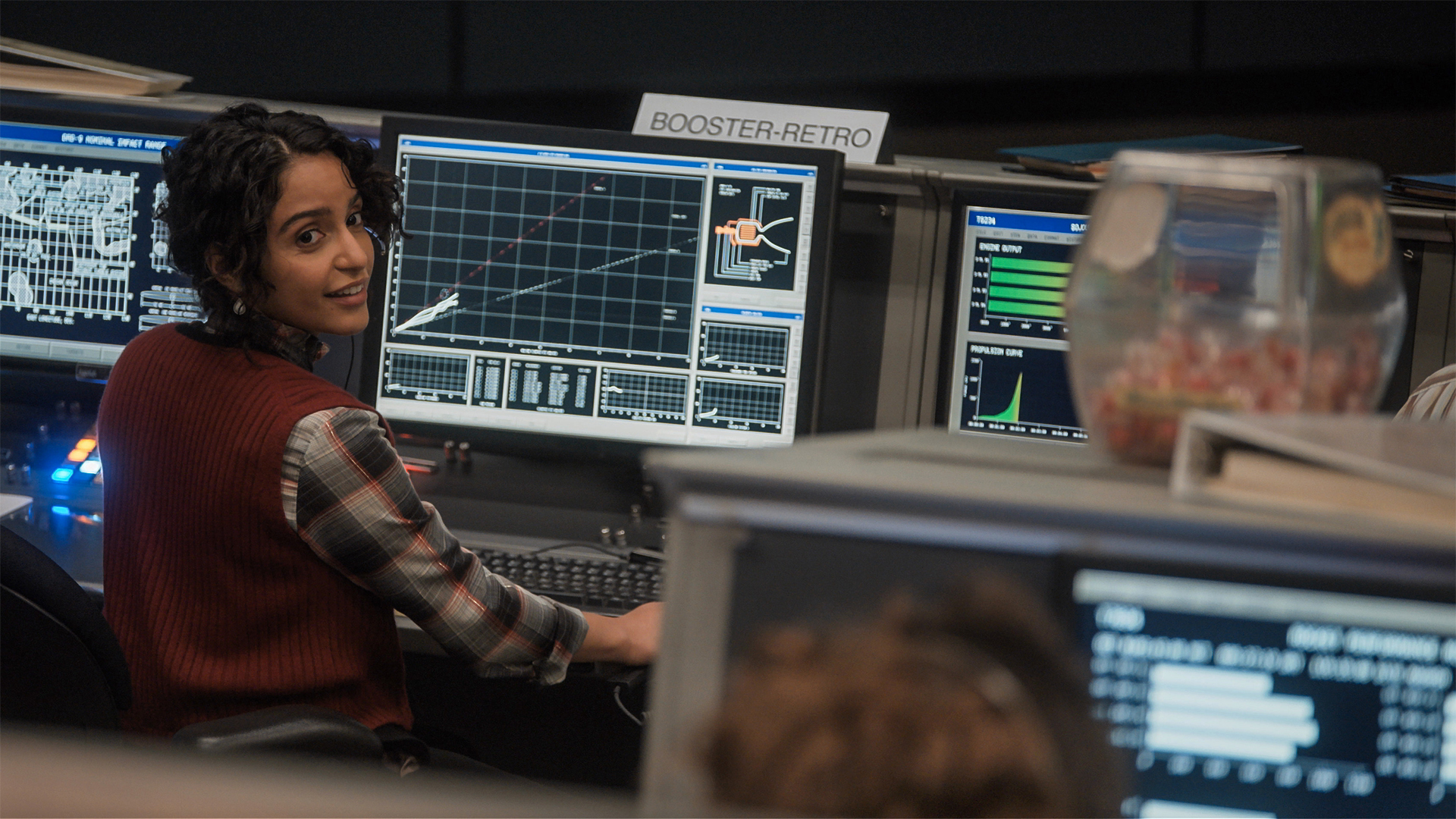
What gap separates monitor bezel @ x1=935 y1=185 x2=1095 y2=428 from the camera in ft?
5.59

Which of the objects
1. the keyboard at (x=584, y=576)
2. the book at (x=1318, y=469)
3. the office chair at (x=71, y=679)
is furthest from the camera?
the keyboard at (x=584, y=576)

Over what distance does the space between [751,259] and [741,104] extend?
250 mm

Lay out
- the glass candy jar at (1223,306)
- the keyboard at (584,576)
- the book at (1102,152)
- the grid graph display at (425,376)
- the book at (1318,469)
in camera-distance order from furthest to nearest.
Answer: the grid graph display at (425,376) < the book at (1102,152) < the keyboard at (584,576) < the glass candy jar at (1223,306) < the book at (1318,469)

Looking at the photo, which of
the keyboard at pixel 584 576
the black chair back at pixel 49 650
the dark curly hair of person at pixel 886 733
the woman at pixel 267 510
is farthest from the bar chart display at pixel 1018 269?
the dark curly hair of person at pixel 886 733

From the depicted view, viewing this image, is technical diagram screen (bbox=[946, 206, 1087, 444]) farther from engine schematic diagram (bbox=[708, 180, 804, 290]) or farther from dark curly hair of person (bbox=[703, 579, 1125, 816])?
dark curly hair of person (bbox=[703, 579, 1125, 816])

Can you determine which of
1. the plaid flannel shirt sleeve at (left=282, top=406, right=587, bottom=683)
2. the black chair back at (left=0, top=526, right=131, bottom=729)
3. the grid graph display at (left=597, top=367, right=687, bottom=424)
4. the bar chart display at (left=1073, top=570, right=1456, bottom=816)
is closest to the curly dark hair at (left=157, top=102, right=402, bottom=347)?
the plaid flannel shirt sleeve at (left=282, top=406, right=587, bottom=683)

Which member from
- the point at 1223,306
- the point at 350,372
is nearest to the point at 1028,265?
the point at 350,372

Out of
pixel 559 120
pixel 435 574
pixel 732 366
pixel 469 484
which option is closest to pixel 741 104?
pixel 732 366

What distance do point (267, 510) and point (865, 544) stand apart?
2.91 ft

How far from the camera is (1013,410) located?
1729mm

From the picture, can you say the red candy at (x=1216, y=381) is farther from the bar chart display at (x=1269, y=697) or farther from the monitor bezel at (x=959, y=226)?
the monitor bezel at (x=959, y=226)

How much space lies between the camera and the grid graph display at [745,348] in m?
1.76

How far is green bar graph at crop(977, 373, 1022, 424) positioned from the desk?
48.6 inches

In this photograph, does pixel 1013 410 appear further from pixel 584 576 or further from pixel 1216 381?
pixel 1216 381
